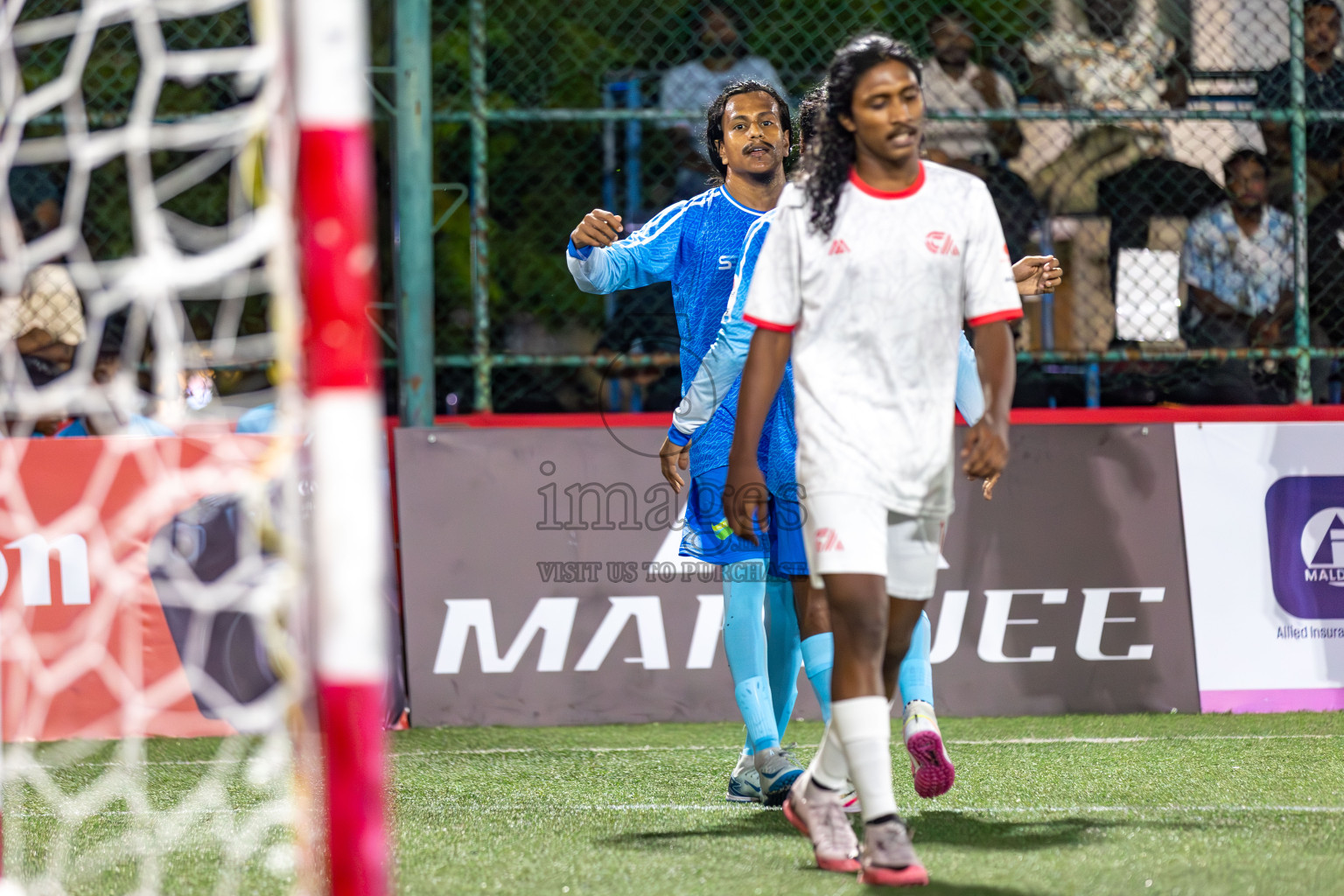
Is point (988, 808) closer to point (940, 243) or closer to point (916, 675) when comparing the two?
point (916, 675)

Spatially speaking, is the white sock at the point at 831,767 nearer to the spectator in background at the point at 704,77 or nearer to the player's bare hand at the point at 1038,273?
the player's bare hand at the point at 1038,273

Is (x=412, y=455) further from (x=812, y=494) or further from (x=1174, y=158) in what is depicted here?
(x=1174, y=158)

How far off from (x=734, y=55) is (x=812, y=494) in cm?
507

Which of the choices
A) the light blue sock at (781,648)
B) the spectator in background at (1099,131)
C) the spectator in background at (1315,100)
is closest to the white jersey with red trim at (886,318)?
the light blue sock at (781,648)

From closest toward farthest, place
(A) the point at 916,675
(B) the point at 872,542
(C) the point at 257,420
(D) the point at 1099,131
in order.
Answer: (B) the point at 872,542
(A) the point at 916,675
(C) the point at 257,420
(D) the point at 1099,131

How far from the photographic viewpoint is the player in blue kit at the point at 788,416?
12.8ft

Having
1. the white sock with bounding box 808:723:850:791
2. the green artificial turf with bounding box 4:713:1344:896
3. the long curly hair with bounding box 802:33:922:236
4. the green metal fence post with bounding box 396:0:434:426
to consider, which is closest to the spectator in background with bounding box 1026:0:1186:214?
the green artificial turf with bounding box 4:713:1344:896

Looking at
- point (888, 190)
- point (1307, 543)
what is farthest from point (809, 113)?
point (1307, 543)

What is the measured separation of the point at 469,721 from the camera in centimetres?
591

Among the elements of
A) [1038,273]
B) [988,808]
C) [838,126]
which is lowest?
[988,808]

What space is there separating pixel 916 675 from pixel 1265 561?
2.77 m

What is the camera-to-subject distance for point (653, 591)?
19.6 ft

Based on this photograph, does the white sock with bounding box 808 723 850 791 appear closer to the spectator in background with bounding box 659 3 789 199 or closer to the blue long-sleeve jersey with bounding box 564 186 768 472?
the blue long-sleeve jersey with bounding box 564 186 768 472

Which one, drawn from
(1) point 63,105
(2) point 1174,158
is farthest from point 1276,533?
(1) point 63,105
